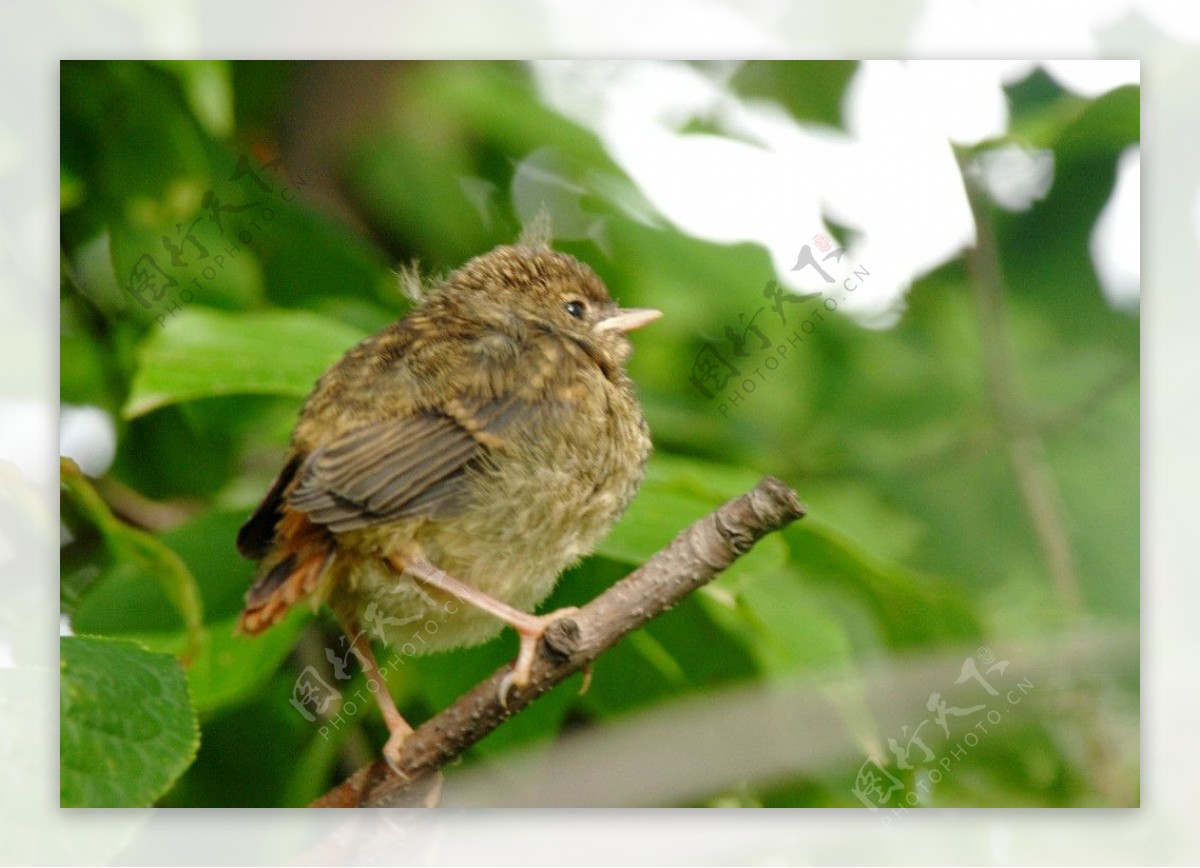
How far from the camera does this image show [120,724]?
90.2 inches

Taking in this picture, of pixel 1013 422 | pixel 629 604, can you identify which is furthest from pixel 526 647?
pixel 1013 422

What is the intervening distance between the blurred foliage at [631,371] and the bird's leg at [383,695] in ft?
0.08

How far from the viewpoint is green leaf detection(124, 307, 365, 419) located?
210 cm

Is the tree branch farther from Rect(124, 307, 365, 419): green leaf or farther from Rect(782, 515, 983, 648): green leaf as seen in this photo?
Rect(124, 307, 365, 419): green leaf

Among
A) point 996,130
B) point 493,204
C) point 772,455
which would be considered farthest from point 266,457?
point 996,130

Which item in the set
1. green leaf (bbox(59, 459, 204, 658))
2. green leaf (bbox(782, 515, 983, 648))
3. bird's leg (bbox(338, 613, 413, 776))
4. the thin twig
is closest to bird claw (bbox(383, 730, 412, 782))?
bird's leg (bbox(338, 613, 413, 776))

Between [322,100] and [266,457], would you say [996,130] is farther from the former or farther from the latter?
[266,457]

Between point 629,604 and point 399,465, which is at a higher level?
point 399,465

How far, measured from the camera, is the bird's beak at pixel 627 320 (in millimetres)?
2293

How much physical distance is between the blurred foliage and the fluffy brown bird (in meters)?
0.10

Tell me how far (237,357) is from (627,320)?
0.61 m

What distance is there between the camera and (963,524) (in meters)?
2.38

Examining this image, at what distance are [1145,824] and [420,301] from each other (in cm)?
147

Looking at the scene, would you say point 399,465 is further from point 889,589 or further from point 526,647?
point 889,589
